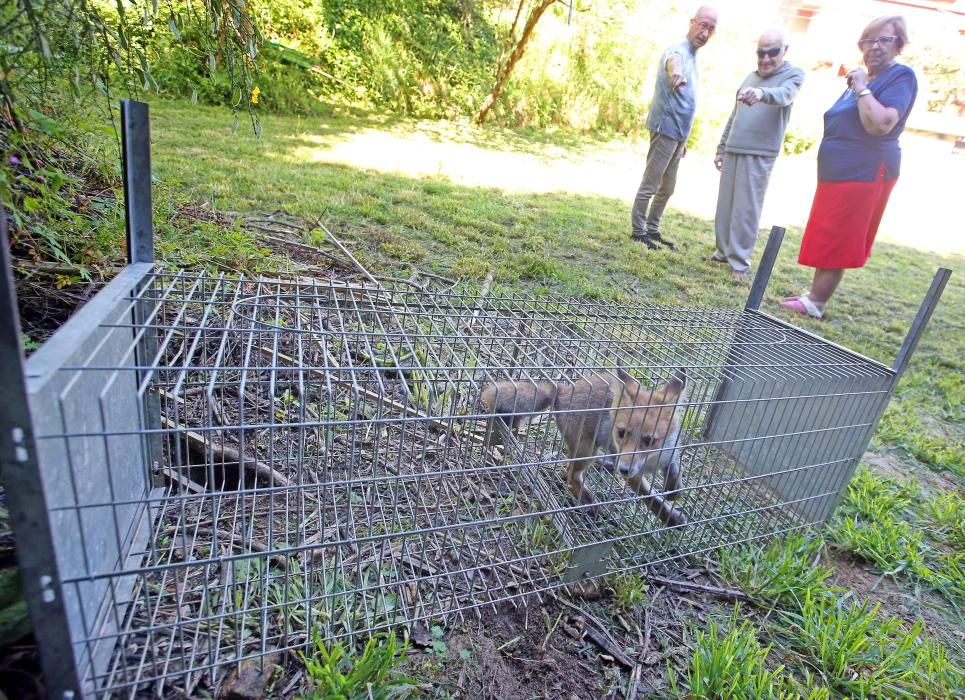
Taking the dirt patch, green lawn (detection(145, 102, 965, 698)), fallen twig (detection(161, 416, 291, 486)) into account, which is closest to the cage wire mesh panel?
fallen twig (detection(161, 416, 291, 486))

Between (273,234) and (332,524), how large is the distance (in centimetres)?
329

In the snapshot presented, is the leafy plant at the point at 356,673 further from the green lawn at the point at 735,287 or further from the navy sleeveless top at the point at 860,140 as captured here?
the navy sleeveless top at the point at 860,140

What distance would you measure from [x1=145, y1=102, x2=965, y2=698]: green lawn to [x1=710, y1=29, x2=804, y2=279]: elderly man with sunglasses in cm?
41

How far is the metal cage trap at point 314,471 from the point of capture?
130 centimetres

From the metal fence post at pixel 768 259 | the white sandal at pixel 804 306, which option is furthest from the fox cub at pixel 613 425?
the white sandal at pixel 804 306

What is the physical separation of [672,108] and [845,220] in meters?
2.38

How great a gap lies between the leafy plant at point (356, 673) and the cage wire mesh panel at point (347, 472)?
94mm

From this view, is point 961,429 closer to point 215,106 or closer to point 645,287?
point 645,287

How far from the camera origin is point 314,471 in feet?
7.90

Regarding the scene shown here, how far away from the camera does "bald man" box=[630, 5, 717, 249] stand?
20.4 feet

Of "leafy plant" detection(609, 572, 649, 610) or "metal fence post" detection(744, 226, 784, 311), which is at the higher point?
"metal fence post" detection(744, 226, 784, 311)

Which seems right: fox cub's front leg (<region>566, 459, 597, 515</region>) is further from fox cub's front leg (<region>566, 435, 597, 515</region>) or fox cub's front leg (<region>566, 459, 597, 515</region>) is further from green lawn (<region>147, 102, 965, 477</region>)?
green lawn (<region>147, 102, 965, 477</region>)

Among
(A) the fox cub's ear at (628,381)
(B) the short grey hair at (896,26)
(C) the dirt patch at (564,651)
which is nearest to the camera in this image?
(C) the dirt patch at (564,651)

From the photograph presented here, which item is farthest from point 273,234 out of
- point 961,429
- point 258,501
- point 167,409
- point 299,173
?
point 961,429
